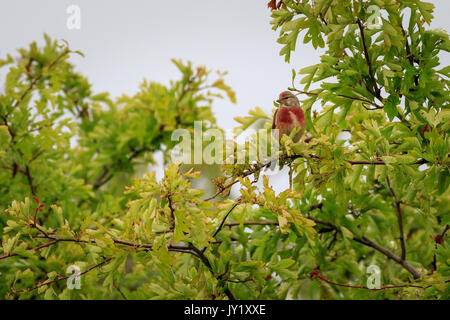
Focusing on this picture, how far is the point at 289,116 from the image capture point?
9.71 ft

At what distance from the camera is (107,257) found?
3.05 metres

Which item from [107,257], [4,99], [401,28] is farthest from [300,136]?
[4,99]

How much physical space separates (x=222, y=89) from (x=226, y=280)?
379 cm

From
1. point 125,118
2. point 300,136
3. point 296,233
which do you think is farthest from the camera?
point 125,118

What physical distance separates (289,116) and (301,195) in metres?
0.56

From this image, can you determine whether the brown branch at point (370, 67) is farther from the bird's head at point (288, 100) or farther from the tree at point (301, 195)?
the bird's head at point (288, 100)

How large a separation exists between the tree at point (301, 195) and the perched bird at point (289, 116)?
0.43 feet

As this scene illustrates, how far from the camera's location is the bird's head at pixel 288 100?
3039 millimetres

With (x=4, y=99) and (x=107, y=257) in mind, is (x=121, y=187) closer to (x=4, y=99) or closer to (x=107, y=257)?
(x=4, y=99)

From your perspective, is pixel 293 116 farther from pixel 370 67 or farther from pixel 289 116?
pixel 370 67

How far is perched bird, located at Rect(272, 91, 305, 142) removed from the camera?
2945mm

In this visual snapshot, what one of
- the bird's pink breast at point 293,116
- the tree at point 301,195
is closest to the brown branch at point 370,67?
the tree at point 301,195

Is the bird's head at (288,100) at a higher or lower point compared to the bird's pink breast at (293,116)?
higher

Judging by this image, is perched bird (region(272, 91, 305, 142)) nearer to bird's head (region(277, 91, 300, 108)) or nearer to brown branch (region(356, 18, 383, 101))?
bird's head (region(277, 91, 300, 108))
